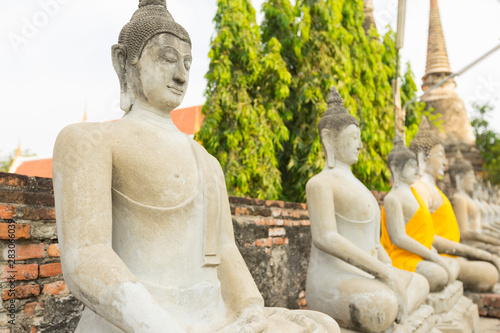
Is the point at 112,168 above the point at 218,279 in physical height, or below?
above

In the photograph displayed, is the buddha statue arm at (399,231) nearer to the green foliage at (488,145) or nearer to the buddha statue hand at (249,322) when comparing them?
the buddha statue hand at (249,322)

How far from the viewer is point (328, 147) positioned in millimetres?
3451

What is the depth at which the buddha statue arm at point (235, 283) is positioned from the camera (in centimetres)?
185

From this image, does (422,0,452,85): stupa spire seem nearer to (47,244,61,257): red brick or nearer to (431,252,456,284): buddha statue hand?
(431,252,456,284): buddha statue hand

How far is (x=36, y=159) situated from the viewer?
715 inches

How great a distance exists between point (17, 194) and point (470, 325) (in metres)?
4.27

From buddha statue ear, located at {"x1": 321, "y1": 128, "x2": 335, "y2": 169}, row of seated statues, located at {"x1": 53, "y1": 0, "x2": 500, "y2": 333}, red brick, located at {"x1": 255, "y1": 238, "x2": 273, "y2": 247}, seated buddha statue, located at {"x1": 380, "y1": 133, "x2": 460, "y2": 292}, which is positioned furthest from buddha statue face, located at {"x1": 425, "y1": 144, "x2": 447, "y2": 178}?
row of seated statues, located at {"x1": 53, "y1": 0, "x2": 500, "y2": 333}

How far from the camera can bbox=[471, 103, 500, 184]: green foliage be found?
55.7 feet

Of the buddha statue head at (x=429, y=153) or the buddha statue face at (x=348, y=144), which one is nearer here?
the buddha statue face at (x=348, y=144)

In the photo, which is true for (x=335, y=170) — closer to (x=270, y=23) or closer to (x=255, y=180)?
(x=255, y=180)

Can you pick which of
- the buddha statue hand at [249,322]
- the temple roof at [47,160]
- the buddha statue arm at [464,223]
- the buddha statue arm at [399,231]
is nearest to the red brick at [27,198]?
the buddha statue hand at [249,322]

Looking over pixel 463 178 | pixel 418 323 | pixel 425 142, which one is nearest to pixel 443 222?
pixel 425 142

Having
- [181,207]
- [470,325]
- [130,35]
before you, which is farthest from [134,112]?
[470,325]

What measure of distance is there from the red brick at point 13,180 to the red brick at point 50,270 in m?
0.46
